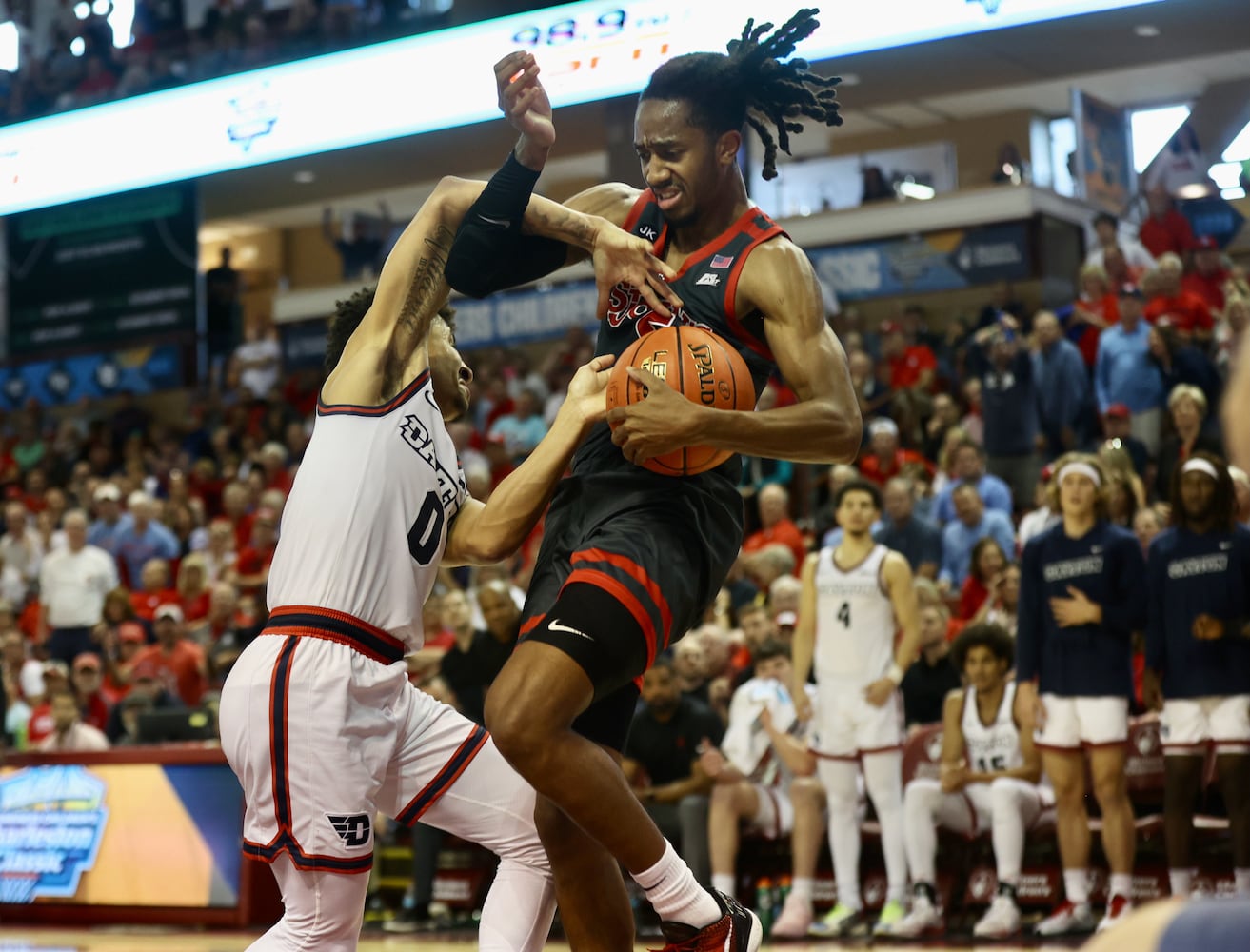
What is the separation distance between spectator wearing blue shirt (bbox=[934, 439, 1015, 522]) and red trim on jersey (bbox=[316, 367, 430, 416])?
25.7 feet

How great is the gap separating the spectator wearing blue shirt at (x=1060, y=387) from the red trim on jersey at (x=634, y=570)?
364 inches

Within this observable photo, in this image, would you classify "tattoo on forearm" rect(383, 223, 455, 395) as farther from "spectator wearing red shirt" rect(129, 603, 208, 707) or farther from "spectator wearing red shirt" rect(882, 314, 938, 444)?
"spectator wearing red shirt" rect(882, 314, 938, 444)

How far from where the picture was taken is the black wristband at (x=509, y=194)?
4.46 metres

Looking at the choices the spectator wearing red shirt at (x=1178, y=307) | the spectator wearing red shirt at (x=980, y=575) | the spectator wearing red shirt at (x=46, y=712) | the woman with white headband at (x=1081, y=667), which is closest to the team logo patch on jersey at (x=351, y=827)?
the woman with white headband at (x=1081, y=667)

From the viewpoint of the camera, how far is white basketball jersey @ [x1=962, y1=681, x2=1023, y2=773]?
8844mm

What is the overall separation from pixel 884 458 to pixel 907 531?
60.2 inches

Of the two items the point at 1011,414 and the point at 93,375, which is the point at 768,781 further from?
the point at 93,375

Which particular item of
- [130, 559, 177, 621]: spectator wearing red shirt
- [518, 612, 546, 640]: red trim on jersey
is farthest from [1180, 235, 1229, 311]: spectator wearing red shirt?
[518, 612, 546, 640]: red trim on jersey

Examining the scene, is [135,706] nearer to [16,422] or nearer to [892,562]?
[892,562]

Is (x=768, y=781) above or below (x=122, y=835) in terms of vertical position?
above

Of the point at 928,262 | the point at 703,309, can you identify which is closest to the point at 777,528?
the point at 928,262

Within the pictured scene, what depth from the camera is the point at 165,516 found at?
57.1ft

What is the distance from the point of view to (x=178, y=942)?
373 inches

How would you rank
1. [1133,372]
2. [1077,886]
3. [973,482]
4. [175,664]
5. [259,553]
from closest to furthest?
[1077,886], [973,482], [1133,372], [175,664], [259,553]
